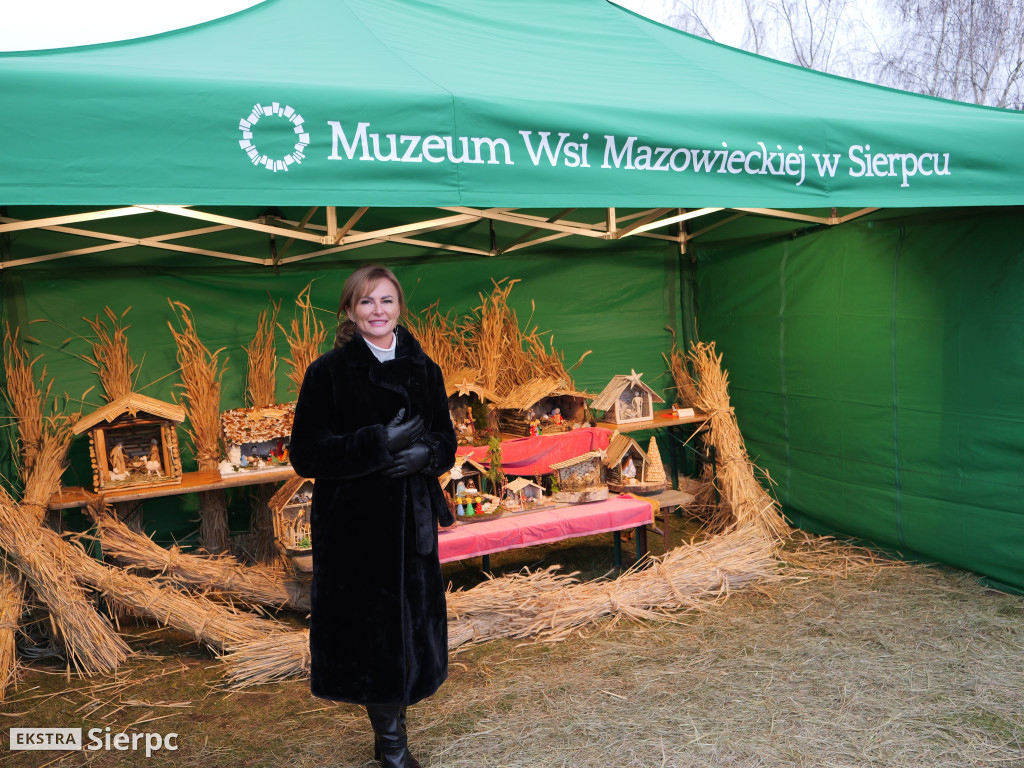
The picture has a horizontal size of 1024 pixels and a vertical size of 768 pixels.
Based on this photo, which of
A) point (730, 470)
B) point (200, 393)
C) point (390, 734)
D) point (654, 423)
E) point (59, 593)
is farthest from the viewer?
point (654, 423)

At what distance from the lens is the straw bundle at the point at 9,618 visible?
12.0 feet

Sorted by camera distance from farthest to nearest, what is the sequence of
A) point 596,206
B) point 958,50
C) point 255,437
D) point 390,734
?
1. point 958,50
2. point 255,437
3. point 596,206
4. point 390,734

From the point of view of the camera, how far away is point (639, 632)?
4.10 m

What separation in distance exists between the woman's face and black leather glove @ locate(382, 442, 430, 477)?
0.37 m

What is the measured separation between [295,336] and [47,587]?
80.0 inches

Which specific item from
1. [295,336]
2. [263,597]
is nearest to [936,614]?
[263,597]

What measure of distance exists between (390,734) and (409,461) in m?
0.90

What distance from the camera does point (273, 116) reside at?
245 cm

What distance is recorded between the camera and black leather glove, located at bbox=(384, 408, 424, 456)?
2.59 metres

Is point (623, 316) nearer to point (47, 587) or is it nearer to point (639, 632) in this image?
point (639, 632)

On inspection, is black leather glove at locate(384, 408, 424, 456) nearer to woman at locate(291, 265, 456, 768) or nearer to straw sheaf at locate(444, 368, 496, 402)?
woman at locate(291, 265, 456, 768)

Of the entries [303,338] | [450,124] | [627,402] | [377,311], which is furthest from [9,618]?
[627,402]

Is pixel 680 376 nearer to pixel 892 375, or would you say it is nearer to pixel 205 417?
pixel 892 375

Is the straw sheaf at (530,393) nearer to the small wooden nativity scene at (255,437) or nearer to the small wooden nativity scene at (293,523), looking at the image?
the small wooden nativity scene at (255,437)
